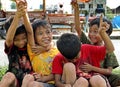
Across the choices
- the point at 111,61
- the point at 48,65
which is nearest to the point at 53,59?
the point at 48,65

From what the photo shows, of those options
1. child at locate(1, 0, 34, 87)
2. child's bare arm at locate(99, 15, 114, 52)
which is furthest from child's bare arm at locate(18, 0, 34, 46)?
child's bare arm at locate(99, 15, 114, 52)

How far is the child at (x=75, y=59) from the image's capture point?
3.03 metres

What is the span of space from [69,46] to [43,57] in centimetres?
41

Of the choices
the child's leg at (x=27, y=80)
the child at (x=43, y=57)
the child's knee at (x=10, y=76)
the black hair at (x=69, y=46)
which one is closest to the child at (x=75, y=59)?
the black hair at (x=69, y=46)

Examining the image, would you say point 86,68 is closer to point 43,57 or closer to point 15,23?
point 43,57

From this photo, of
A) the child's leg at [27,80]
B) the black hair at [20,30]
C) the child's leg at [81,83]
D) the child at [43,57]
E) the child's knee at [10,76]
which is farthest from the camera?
the black hair at [20,30]

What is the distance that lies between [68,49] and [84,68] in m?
0.26

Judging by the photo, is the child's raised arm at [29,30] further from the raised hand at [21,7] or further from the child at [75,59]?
the child at [75,59]

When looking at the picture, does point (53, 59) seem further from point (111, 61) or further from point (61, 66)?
point (111, 61)

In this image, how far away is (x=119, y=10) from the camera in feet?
137

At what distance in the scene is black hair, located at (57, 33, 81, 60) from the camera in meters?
3.16

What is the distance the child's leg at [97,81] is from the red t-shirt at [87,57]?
268mm

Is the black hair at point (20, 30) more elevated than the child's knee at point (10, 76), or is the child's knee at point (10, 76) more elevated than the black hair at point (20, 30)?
the black hair at point (20, 30)

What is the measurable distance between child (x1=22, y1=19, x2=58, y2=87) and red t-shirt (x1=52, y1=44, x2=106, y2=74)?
129 mm
